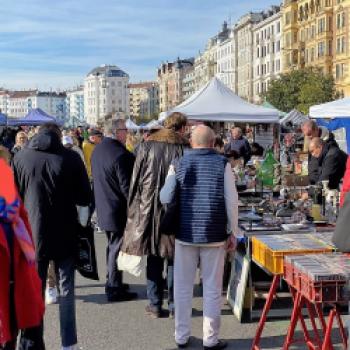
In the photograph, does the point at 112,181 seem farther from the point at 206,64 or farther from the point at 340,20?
the point at 206,64

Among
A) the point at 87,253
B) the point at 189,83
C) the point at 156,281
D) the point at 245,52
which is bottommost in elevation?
the point at 156,281

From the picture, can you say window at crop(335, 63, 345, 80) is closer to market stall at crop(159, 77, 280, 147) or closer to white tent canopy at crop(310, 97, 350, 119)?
market stall at crop(159, 77, 280, 147)

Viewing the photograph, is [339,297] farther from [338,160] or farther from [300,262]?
[338,160]

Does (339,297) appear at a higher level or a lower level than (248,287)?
higher

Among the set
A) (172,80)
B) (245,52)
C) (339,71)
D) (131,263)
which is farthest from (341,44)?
(172,80)

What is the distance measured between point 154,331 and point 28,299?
2561 millimetres

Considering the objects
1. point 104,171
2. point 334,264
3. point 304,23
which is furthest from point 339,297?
point 304,23

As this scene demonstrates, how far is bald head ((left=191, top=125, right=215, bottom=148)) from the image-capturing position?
4965 millimetres

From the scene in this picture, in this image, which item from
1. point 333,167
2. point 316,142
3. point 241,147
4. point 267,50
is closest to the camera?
point 333,167

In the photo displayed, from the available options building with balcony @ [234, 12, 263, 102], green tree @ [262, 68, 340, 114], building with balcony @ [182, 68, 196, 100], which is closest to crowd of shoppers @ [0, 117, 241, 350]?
green tree @ [262, 68, 340, 114]

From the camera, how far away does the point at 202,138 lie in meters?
4.96

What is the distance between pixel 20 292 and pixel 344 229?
5.84ft

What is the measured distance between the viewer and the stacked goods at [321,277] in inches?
149

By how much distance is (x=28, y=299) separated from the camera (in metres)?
3.25
